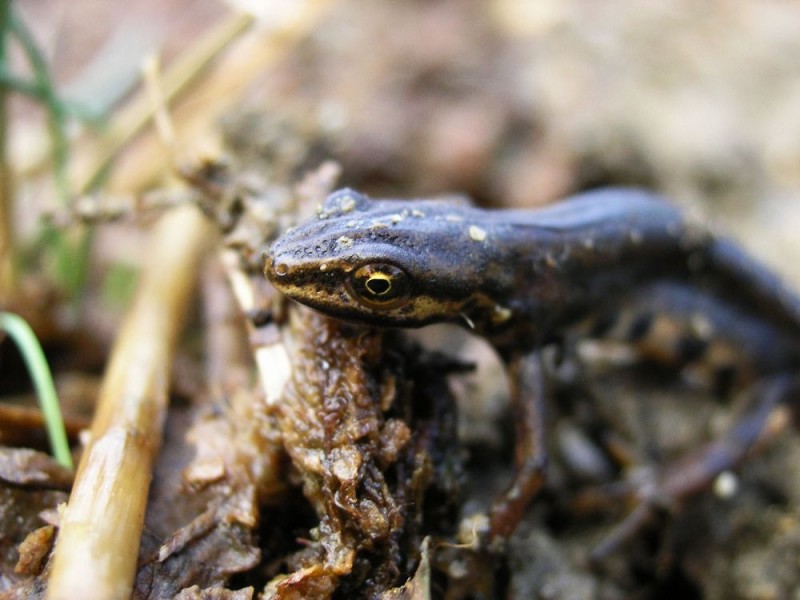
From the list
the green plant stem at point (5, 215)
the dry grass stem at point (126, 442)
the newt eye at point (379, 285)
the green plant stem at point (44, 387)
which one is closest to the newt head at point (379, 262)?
the newt eye at point (379, 285)

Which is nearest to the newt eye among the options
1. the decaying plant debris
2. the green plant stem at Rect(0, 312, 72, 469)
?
the decaying plant debris

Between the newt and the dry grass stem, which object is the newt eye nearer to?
the newt

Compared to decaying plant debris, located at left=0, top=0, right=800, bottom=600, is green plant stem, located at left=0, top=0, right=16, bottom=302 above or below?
above

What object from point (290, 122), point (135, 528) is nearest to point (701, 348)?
point (290, 122)

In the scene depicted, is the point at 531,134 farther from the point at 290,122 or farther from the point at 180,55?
the point at 180,55

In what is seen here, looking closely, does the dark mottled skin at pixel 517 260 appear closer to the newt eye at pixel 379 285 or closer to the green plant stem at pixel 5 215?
the newt eye at pixel 379 285

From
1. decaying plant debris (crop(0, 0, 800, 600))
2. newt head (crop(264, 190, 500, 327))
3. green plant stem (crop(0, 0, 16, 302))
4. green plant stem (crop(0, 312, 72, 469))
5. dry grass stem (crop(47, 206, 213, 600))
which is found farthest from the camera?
green plant stem (crop(0, 0, 16, 302))
